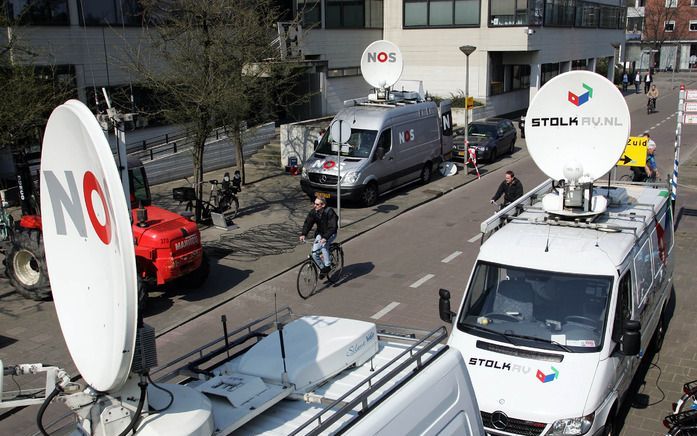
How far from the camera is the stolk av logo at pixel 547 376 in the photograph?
7.02m

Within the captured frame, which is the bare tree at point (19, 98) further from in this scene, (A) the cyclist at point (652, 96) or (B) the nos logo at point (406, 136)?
(A) the cyclist at point (652, 96)

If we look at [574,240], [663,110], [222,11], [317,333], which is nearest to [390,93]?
[222,11]

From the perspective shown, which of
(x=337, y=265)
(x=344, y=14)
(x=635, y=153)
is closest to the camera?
(x=337, y=265)

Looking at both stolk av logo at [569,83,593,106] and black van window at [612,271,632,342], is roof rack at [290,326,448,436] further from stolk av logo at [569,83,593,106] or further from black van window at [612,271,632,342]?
stolk av logo at [569,83,593,106]

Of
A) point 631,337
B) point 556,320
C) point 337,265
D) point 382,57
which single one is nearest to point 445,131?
point 382,57

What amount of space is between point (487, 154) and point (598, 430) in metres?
19.5

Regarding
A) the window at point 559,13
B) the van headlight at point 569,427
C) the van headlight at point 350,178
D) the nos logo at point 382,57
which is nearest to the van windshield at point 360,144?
the van headlight at point 350,178

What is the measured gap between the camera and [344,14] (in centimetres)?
3291

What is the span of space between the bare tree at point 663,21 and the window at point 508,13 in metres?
42.2

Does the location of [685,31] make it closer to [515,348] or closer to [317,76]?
[317,76]

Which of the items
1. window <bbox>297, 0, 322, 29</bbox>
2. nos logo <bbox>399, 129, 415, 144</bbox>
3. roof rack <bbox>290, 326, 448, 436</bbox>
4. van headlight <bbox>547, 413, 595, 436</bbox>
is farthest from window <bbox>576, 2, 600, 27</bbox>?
roof rack <bbox>290, 326, 448, 436</bbox>

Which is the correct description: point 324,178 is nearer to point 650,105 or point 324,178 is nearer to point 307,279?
point 307,279

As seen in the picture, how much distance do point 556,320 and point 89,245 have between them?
551 cm

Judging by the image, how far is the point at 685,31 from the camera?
74.1 metres
